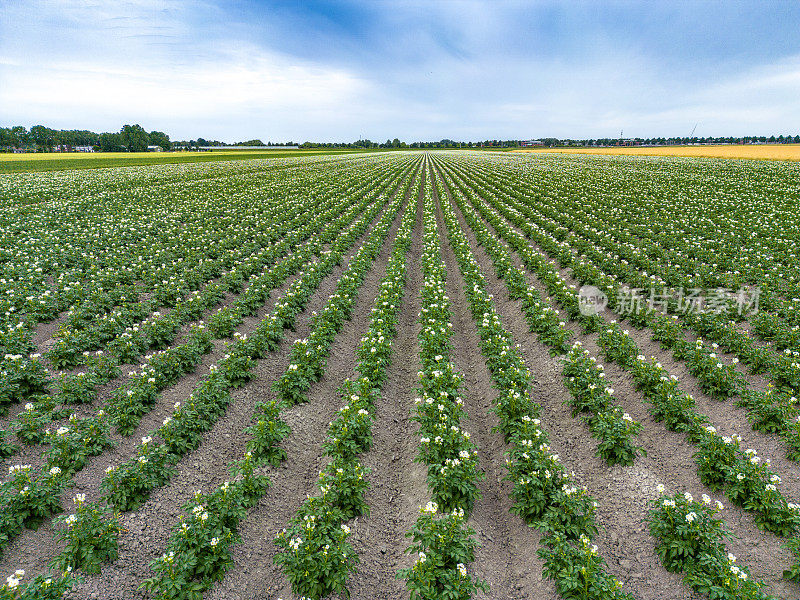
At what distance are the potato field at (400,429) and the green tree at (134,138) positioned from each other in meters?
146

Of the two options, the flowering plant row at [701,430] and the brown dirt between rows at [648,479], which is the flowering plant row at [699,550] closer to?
the brown dirt between rows at [648,479]

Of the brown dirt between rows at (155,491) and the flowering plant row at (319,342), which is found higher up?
the flowering plant row at (319,342)

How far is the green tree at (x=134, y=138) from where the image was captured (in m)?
130

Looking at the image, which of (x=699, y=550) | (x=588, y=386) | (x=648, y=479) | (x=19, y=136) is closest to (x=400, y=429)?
(x=588, y=386)

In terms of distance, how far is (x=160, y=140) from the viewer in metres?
145

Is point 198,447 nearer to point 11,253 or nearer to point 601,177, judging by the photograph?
point 11,253

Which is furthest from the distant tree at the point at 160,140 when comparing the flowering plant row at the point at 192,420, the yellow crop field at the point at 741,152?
the flowering plant row at the point at 192,420

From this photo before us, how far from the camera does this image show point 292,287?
43.9 feet

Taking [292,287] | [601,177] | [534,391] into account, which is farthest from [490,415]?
[601,177]

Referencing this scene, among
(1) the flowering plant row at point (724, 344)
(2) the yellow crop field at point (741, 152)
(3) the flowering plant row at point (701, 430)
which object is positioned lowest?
(3) the flowering plant row at point (701, 430)

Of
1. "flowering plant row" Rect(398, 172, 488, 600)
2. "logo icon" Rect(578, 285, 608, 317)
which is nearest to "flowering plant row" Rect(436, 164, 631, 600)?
"flowering plant row" Rect(398, 172, 488, 600)

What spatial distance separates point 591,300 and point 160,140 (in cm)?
17459

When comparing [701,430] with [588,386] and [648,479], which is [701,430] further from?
[588,386]

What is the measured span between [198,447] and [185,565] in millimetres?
2690
